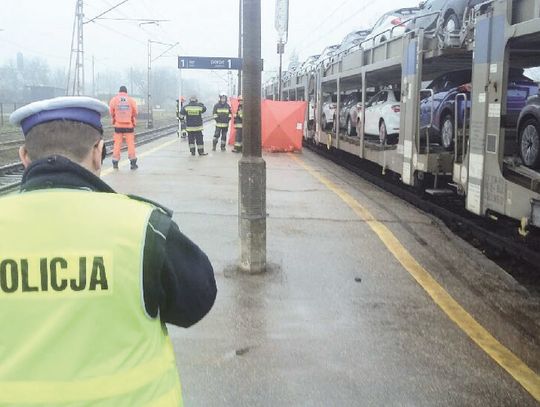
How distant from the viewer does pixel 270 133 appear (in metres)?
19.2

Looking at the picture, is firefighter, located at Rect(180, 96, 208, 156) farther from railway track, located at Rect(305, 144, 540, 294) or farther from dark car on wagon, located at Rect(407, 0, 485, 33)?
dark car on wagon, located at Rect(407, 0, 485, 33)

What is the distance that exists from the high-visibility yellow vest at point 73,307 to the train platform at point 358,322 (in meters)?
2.08

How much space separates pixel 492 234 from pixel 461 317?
3.68 metres

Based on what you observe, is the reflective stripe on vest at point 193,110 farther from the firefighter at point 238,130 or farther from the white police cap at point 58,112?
the white police cap at point 58,112

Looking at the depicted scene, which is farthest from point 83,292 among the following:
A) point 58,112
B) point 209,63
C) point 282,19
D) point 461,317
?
point 282,19

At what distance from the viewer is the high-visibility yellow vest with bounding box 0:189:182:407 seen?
1501mm

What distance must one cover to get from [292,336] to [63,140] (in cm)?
301

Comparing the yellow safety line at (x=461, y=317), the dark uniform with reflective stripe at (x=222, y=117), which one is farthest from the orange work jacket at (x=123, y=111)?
the yellow safety line at (x=461, y=317)

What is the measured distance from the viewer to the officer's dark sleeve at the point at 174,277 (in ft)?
5.32

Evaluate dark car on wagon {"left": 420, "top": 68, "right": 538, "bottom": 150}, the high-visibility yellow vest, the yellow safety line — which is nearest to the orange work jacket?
dark car on wagon {"left": 420, "top": 68, "right": 538, "bottom": 150}

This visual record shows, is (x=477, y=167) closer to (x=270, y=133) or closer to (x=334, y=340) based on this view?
(x=334, y=340)

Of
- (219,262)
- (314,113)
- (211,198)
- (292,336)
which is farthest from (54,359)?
(314,113)

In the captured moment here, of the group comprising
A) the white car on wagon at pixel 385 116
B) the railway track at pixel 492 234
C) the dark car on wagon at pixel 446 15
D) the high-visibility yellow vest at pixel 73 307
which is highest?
the dark car on wagon at pixel 446 15

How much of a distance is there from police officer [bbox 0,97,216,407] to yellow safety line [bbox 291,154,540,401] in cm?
282
